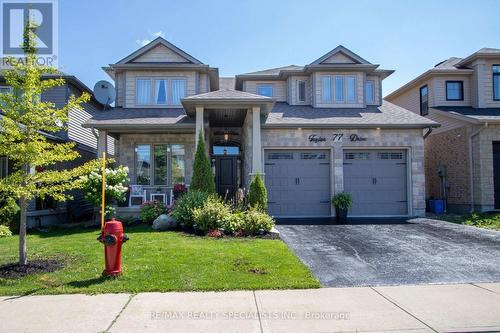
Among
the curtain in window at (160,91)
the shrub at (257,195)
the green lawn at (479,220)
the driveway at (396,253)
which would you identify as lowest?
the driveway at (396,253)

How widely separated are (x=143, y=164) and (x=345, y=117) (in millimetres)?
8385

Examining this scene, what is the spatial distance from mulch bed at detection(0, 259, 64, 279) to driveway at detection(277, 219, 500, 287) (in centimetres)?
469

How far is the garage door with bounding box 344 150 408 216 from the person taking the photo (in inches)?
542

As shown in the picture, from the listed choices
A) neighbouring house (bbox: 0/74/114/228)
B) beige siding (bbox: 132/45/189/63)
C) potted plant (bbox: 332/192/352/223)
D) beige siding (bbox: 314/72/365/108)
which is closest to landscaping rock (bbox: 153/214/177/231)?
neighbouring house (bbox: 0/74/114/228)

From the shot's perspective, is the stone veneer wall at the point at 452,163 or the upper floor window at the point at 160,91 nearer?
the stone veneer wall at the point at 452,163

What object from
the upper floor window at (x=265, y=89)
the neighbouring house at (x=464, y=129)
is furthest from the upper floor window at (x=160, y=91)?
the neighbouring house at (x=464, y=129)

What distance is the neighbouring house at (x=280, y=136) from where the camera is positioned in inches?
530

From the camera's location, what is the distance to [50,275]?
20.0 feet

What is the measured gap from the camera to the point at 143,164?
14.8 m

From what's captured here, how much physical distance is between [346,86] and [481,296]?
11.8 meters

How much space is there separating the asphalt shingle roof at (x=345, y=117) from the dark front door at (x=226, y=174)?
281 centimetres

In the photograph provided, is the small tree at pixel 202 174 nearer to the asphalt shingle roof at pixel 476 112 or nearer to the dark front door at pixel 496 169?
the asphalt shingle roof at pixel 476 112

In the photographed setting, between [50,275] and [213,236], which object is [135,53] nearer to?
[213,236]

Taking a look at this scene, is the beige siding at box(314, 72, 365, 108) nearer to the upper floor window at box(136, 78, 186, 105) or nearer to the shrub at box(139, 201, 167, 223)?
the upper floor window at box(136, 78, 186, 105)
